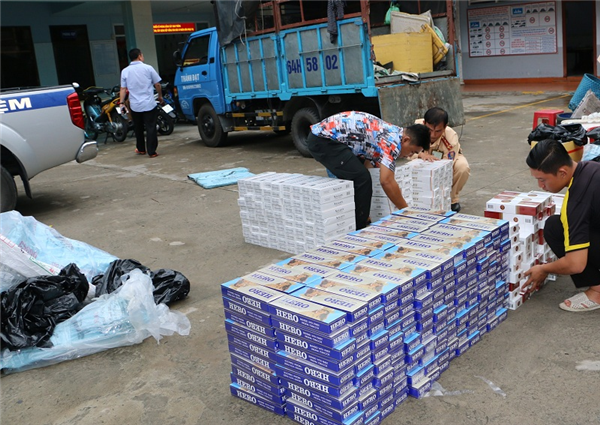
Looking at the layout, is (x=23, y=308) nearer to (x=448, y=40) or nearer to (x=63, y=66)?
(x=448, y=40)

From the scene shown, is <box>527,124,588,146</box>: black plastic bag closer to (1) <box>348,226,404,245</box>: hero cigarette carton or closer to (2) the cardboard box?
(1) <box>348,226,404,245</box>: hero cigarette carton

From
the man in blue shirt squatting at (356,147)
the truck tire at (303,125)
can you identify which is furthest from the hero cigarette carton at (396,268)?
the truck tire at (303,125)

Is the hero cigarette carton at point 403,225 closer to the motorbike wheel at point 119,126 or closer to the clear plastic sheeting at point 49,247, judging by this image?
the clear plastic sheeting at point 49,247

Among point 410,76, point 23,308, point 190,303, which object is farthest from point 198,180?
point 23,308

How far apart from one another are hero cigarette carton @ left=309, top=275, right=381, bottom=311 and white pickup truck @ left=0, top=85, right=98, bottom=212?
5.20 meters

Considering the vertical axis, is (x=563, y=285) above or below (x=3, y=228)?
below

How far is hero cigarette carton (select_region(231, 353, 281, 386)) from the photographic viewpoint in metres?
3.01

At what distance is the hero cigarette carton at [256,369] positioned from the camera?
301 cm

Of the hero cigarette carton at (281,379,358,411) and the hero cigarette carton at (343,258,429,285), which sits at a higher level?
the hero cigarette carton at (343,258,429,285)

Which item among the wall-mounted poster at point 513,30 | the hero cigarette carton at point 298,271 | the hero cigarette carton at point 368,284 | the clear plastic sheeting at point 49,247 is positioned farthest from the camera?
the wall-mounted poster at point 513,30

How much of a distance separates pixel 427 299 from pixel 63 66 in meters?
16.5

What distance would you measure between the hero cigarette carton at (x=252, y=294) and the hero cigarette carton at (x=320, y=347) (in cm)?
17

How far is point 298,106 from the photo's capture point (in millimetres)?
9844

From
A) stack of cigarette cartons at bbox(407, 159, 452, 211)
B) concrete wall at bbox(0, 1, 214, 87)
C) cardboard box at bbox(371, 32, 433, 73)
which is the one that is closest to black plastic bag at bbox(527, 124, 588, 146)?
stack of cigarette cartons at bbox(407, 159, 452, 211)
